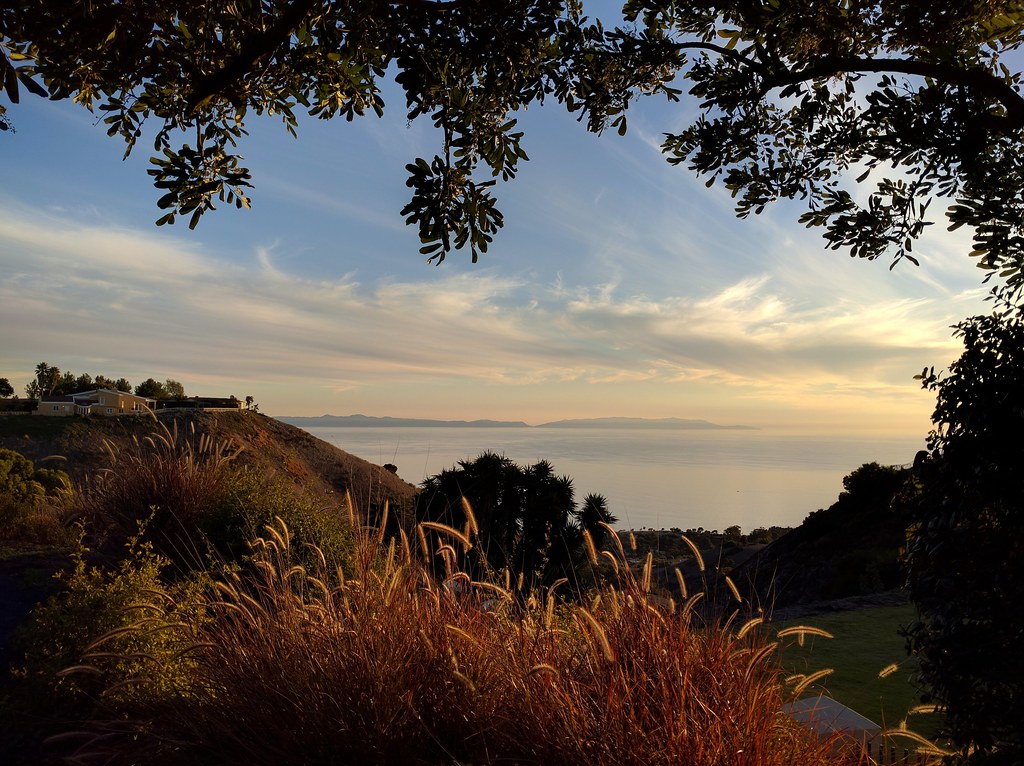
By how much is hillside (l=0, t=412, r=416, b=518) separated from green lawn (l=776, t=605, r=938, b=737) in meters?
20.6

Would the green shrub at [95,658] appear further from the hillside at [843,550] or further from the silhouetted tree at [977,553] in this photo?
the hillside at [843,550]

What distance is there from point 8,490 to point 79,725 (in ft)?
35.4

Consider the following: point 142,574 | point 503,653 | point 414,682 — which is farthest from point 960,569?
point 142,574

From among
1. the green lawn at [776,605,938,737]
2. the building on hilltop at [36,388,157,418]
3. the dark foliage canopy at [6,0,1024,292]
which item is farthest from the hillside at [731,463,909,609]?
the building on hilltop at [36,388,157,418]

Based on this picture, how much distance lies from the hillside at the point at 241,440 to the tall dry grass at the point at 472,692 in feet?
80.2

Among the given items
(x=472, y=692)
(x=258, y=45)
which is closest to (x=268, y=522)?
(x=258, y=45)

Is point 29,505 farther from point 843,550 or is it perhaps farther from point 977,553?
point 843,550

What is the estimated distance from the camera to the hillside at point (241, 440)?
3022 cm

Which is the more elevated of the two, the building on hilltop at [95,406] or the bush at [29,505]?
the building on hilltop at [95,406]

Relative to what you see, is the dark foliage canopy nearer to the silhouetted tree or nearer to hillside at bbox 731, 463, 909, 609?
the silhouetted tree

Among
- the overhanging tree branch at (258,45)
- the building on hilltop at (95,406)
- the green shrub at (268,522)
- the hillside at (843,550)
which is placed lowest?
the hillside at (843,550)

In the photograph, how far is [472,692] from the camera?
170 inches

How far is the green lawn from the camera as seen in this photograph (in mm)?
7043

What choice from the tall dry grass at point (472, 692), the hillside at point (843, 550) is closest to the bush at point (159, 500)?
the tall dry grass at point (472, 692)
